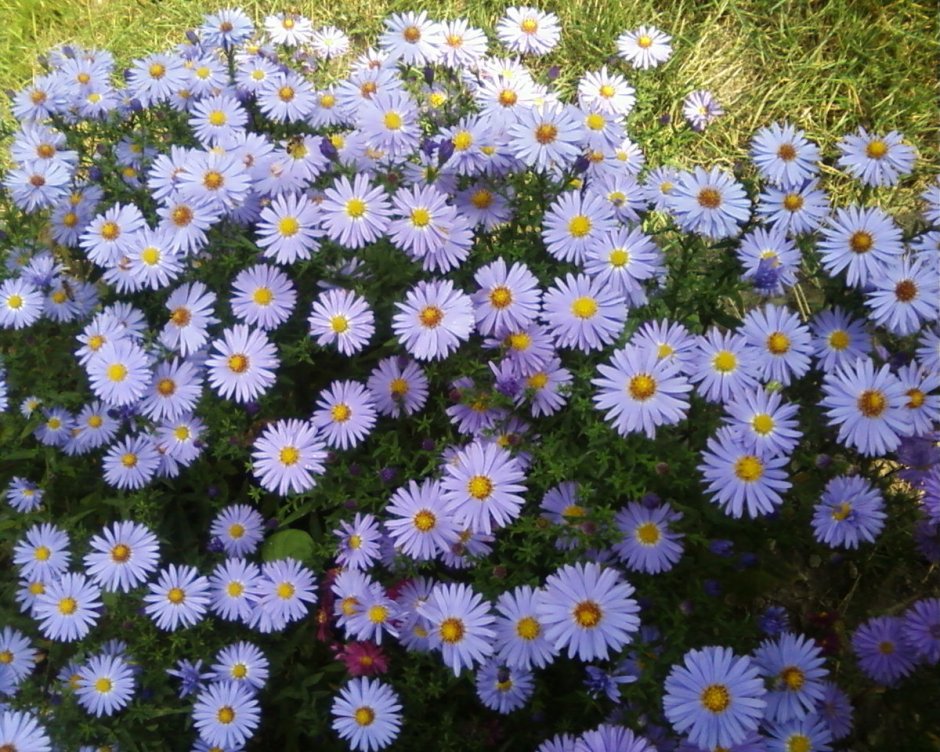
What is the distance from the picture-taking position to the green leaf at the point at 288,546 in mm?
2174

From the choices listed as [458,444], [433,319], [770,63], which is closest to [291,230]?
[433,319]

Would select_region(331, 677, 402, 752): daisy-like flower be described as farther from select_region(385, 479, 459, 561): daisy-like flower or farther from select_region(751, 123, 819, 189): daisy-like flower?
select_region(751, 123, 819, 189): daisy-like flower

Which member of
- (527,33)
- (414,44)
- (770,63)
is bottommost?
(414,44)

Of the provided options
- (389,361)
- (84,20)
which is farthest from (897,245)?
(84,20)

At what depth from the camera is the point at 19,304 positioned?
88.7 inches

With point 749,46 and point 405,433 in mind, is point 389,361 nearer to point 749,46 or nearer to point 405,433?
point 405,433

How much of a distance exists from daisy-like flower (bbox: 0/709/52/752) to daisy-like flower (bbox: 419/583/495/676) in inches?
36.1

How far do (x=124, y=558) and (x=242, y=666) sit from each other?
0.40m

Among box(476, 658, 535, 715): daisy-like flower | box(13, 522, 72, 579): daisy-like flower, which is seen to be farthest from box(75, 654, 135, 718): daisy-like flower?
box(476, 658, 535, 715): daisy-like flower

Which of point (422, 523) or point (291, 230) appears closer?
point (422, 523)

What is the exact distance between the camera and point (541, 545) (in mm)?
1883

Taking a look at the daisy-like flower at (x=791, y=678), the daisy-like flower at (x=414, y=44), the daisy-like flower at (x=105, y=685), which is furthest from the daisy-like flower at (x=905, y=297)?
the daisy-like flower at (x=105, y=685)

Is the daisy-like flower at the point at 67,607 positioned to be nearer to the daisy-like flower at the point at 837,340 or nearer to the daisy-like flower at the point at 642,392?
the daisy-like flower at the point at 642,392

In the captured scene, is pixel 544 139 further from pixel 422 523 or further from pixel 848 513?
pixel 848 513
